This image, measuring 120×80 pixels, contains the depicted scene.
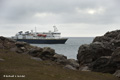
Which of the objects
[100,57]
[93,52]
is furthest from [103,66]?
[93,52]

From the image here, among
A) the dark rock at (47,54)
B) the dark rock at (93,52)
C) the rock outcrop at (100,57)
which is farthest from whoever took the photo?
the dark rock at (47,54)

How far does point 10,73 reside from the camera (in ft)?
51.2

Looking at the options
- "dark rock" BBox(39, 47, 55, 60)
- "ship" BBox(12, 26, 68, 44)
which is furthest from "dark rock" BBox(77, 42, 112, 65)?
"ship" BBox(12, 26, 68, 44)

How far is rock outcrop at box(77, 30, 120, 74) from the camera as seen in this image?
22766 mm

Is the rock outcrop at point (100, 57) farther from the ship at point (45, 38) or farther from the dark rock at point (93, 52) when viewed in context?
the ship at point (45, 38)

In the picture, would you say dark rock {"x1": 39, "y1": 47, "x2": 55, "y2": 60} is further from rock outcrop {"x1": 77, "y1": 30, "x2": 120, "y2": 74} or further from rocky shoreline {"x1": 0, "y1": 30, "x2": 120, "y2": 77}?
rock outcrop {"x1": 77, "y1": 30, "x2": 120, "y2": 74}

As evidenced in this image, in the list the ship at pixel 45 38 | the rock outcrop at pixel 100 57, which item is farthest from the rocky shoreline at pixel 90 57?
the ship at pixel 45 38

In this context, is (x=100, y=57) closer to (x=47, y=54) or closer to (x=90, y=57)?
(x=90, y=57)

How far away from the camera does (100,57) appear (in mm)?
24625

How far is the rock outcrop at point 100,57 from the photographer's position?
22.8 metres

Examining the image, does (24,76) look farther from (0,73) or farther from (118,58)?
(118,58)

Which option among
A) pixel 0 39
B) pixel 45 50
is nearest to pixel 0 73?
pixel 45 50

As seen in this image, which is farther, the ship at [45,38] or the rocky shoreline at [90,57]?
the ship at [45,38]

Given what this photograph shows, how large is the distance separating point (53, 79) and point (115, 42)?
2065cm
